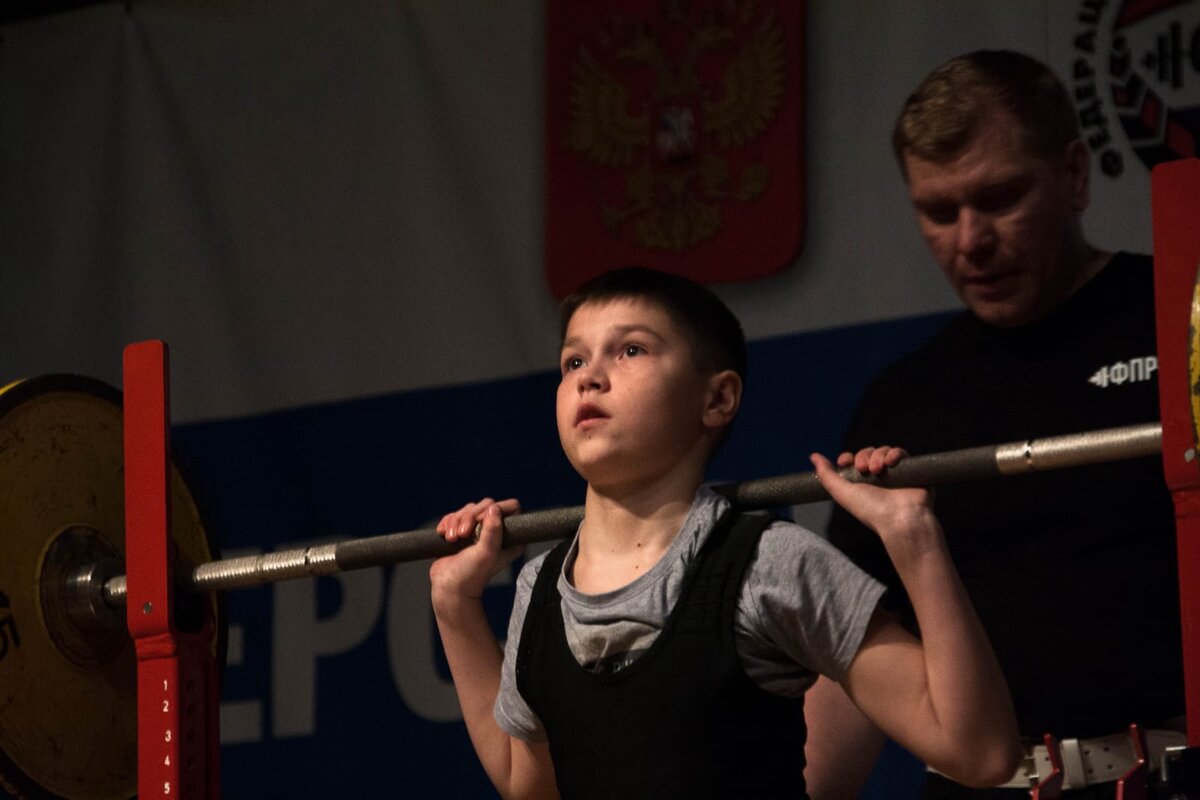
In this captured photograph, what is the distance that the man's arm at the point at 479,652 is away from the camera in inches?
82.2

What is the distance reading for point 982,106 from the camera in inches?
98.8

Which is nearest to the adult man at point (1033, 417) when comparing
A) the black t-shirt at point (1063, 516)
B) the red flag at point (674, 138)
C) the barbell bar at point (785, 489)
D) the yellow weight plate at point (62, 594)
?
the black t-shirt at point (1063, 516)

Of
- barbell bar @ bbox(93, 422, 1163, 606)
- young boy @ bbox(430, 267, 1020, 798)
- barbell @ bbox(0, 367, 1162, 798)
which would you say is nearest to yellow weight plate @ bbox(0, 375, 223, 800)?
barbell @ bbox(0, 367, 1162, 798)

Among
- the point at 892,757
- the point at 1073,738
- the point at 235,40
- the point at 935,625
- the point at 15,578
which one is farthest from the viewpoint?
the point at 235,40

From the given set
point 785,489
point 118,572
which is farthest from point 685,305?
point 118,572

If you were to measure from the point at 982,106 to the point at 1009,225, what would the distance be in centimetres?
17

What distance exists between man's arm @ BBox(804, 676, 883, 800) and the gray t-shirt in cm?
34

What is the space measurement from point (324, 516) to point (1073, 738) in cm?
187

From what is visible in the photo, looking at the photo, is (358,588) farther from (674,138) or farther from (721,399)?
(721,399)

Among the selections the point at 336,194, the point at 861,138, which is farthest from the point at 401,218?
the point at 861,138

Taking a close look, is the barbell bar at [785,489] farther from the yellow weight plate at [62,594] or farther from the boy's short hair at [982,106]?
the boy's short hair at [982,106]

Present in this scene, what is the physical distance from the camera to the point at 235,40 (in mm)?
3982

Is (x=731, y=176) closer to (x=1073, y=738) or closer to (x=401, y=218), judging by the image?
(x=401, y=218)

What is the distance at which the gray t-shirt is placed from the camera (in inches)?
71.5
